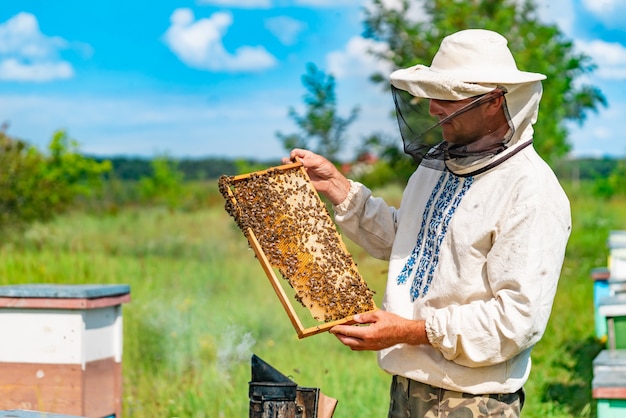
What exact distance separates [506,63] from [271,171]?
0.96m

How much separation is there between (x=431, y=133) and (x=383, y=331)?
70cm

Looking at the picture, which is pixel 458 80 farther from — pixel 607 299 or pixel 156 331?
pixel 156 331

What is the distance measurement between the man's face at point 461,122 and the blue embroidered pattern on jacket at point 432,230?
15 centimetres

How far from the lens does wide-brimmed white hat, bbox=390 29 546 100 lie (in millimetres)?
2707

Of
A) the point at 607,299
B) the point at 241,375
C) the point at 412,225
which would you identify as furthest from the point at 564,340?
the point at 412,225

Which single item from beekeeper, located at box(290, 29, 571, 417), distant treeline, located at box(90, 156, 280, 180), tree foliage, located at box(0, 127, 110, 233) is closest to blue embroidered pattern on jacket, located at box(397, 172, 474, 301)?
beekeeper, located at box(290, 29, 571, 417)

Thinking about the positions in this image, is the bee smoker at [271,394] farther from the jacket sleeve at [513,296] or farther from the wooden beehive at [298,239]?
the jacket sleeve at [513,296]

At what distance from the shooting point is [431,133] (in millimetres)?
2918

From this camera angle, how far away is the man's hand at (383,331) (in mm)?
2754

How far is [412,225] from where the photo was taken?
3.07m

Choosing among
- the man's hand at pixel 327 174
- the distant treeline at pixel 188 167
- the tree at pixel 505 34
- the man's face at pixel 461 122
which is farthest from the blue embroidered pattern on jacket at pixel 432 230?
the distant treeline at pixel 188 167

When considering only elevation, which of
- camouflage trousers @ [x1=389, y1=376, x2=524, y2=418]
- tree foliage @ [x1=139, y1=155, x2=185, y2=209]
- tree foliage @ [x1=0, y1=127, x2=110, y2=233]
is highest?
tree foliage @ [x1=139, y1=155, x2=185, y2=209]

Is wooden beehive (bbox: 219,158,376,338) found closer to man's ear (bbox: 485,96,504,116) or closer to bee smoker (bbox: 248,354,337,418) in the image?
bee smoker (bbox: 248,354,337,418)

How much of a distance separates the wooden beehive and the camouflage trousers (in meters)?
0.33
